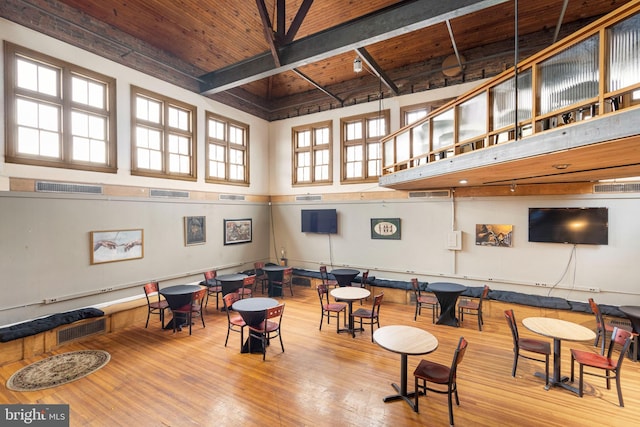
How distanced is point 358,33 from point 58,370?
7.98 m

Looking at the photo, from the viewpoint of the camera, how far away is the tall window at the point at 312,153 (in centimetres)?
1016

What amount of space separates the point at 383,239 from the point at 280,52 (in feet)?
19.0

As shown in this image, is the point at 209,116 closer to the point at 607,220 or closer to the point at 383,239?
the point at 383,239

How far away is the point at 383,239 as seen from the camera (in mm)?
9062

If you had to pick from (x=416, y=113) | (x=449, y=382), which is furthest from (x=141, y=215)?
(x=416, y=113)

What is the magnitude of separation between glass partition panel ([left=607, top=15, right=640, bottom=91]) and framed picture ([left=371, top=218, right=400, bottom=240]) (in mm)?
6094

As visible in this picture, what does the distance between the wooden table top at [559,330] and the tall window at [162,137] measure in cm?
839

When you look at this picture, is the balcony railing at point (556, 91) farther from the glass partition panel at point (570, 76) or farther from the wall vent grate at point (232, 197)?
the wall vent grate at point (232, 197)

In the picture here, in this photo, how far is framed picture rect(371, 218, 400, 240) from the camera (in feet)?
29.0

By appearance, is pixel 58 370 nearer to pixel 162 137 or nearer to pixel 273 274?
pixel 273 274

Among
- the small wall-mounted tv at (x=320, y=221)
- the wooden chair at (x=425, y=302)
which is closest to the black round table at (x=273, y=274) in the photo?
the small wall-mounted tv at (x=320, y=221)

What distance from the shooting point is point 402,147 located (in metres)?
6.93

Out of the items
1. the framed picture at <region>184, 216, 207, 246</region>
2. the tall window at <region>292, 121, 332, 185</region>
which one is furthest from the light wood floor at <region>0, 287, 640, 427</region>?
the tall window at <region>292, 121, 332, 185</region>

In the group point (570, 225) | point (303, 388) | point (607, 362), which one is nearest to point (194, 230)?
point (303, 388)
